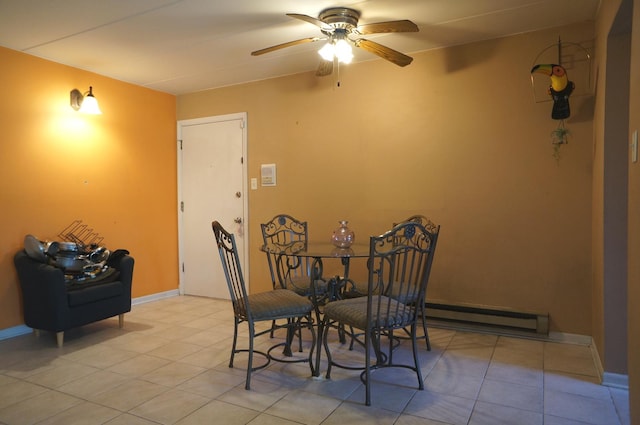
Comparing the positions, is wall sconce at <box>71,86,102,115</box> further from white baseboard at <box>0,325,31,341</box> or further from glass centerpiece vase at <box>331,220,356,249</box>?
glass centerpiece vase at <box>331,220,356,249</box>

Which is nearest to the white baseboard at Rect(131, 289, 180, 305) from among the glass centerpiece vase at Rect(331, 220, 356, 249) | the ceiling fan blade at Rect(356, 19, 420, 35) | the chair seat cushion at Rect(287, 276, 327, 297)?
the chair seat cushion at Rect(287, 276, 327, 297)

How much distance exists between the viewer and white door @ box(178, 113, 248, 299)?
464cm

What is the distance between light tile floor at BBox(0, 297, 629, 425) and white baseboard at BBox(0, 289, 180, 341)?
0.10m

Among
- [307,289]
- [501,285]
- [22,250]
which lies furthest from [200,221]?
[501,285]

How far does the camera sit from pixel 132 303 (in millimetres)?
4438

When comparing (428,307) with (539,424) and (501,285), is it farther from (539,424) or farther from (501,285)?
(539,424)

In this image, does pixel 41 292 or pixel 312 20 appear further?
pixel 41 292

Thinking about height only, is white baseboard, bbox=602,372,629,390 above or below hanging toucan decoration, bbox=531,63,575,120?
below

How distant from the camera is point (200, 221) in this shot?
4.89 m

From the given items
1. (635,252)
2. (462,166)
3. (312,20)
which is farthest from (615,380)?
(312,20)

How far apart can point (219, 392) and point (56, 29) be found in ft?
9.30

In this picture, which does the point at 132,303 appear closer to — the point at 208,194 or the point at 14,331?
the point at 14,331

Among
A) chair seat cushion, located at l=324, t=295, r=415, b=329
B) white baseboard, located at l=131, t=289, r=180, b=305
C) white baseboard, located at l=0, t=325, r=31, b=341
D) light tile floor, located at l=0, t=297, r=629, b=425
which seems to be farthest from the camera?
white baseboard, located at l=131, t=289, r=180, b=305

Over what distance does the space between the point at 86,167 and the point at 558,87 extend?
4136 mm
